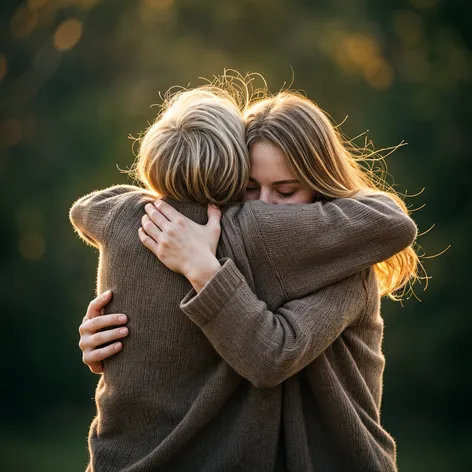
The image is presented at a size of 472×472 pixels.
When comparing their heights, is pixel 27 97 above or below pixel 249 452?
above

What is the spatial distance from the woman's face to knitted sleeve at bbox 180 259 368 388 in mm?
315

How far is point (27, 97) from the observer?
8953 mm

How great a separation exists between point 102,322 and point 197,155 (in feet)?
1.68

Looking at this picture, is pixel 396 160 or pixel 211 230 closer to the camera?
pixel 211 230

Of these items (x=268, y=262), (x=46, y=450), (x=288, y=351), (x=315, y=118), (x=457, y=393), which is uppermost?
(x=315, y=118)

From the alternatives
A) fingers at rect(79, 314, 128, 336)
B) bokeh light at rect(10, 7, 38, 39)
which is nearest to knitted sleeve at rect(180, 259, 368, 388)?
fingers at rect(79, 314, 128, 336)

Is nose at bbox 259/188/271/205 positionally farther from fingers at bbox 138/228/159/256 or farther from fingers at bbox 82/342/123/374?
fingers at bbox 82/342/123/374

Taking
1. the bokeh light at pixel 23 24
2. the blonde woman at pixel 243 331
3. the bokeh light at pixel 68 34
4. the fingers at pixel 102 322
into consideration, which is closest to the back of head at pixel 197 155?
the blonde woman at pixel 243 331

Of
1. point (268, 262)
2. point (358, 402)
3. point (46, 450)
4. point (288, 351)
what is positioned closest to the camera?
point (288, 351)

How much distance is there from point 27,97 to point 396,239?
740cm

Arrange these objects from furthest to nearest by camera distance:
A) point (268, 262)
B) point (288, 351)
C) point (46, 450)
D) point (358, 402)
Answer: point (46, 450), point (358, 402), point (268, 262), point (288, 351)

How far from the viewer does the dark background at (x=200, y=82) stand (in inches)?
339

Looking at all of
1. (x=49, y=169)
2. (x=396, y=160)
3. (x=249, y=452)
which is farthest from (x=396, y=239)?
(x=49, y=169)

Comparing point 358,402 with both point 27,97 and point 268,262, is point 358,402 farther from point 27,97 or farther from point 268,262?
point 27,97
